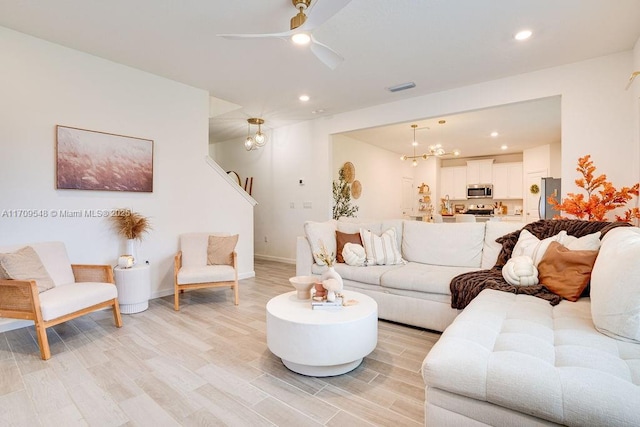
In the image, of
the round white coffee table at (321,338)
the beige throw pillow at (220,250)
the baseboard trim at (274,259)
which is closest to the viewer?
the round white coffee table at (321,338)

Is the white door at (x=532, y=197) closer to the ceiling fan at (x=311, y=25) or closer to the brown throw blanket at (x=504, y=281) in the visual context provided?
the brown throw blanket at (x=504, y=281)

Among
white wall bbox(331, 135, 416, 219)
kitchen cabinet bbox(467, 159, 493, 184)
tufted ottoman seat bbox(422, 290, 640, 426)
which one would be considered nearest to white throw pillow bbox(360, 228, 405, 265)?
tufted ottoman seat bbox(422, 290, 640, 426)

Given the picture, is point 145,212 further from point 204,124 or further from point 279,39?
point 279,39

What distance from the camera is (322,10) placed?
1896 mm

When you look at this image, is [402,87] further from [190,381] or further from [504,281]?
[190,381]

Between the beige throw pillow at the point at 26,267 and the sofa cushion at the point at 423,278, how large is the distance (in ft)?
9.97

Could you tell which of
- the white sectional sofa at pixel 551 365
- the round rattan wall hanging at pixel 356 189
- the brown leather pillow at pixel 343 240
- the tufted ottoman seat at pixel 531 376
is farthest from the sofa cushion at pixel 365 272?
the round rattan wall hanging at pixel 356 189

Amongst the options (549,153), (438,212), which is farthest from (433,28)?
(438,212)

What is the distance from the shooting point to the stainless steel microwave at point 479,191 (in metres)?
9.00

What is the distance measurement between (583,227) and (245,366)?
9.55ft

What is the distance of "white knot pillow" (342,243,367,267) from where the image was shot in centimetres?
342

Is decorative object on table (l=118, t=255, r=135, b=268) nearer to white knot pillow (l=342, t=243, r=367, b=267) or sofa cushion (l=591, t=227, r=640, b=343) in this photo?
white knot pillow (l=342, t=243, r=367, b=267)

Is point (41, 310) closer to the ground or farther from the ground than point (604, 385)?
closer to the ground

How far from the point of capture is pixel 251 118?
5766 mm
